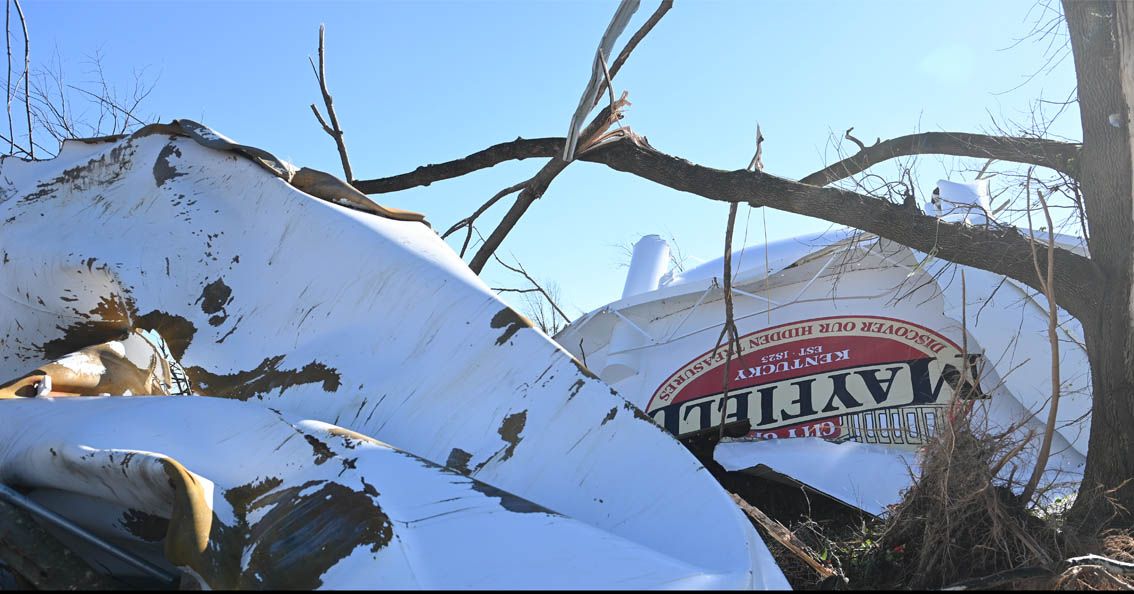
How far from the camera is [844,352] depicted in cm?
646

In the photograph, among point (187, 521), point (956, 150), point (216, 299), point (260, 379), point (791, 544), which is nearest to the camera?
point (187, 521)

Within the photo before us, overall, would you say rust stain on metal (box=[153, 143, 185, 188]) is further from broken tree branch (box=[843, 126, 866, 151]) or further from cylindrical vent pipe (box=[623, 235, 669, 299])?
cylindrical vent pipe (box=[623, 235, 669, 299])

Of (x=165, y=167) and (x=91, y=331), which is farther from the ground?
(x=165, y=167)

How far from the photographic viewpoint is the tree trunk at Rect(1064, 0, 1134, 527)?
3.38m

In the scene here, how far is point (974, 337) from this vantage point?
599 centimetres

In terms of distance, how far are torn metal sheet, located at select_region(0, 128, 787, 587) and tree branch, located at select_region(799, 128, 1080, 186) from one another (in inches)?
102

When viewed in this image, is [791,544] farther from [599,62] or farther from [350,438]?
[599,62]

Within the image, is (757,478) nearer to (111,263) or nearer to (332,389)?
(332,389)

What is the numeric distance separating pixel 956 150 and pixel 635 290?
461 centimetres

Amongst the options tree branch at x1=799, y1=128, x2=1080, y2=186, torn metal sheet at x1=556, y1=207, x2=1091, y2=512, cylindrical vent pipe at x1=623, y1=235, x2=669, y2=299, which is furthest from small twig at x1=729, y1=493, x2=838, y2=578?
cylindrical vent pipe at x1=623, y1=235, x2=669, y2=299

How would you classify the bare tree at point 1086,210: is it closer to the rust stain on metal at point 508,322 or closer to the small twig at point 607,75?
the small twig at point 607,75

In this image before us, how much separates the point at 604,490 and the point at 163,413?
1249 millimetres

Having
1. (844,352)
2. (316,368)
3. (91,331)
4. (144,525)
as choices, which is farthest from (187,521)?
(844,352)

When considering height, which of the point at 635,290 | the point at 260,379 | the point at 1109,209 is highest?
the point at 635,290
